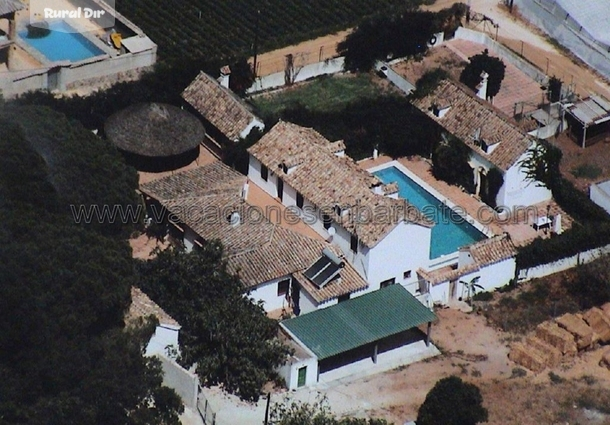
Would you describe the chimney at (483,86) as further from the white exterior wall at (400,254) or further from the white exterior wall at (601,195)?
the white exterior wall at (400,254)

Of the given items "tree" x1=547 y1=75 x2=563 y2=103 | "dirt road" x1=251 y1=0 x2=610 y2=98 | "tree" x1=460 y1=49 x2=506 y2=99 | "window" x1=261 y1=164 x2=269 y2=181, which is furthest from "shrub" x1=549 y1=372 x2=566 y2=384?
"dirt road" x1=251 y1=0 x2=610 y2=98

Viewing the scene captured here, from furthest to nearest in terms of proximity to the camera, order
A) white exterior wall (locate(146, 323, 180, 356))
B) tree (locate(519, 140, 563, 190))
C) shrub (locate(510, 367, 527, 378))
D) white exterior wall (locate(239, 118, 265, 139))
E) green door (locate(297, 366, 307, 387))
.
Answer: white exterior wall (locate(239, 118, 265, 139)) < tree (locate(519, 140, 563, 190)) < shrub (locate(510, 367, 527, 378)) < green door (locate(297, 366, 307, 387)) < white exterior wall (locate(146, 323, 180, 356))

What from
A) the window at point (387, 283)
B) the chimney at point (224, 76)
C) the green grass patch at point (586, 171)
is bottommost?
the window at point (387, 283)

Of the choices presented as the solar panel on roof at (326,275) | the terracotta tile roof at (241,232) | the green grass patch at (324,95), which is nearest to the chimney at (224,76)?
the green grass patch at (324,95)

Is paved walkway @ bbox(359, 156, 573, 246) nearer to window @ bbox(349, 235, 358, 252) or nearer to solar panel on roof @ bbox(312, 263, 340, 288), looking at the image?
window @ bbox(349, 235, 358, 252)

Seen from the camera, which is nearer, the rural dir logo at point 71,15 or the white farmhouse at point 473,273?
the white farmhouse at point 473,273

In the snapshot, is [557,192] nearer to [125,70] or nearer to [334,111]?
[334,111]
